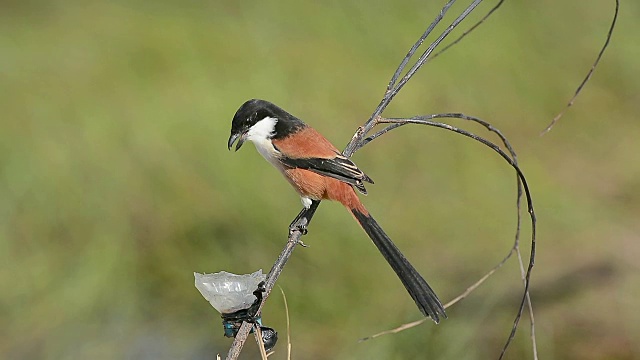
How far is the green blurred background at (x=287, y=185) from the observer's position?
7.64ft

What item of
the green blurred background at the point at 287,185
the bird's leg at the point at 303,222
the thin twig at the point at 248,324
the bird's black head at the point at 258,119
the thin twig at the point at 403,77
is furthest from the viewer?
the green blurred background at the point at 287,185

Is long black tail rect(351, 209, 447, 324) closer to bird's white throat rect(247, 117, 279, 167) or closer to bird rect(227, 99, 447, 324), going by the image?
bird rect(227, 99, 447, 324)

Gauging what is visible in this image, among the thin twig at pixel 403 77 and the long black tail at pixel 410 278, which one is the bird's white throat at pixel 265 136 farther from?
the thin twig at pixel 403 77

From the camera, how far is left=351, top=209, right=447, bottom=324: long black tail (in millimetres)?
953

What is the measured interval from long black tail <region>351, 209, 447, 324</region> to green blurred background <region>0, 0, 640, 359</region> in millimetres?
881

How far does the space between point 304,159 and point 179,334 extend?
46.4 inches

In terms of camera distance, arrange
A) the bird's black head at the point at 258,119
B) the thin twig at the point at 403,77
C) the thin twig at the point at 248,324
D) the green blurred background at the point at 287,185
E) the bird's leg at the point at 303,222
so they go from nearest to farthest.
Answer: the thin twig at the point at 248,324
the thin twig at the point at 403,77
the bird's leg at the point at 303,222
the bird's black head at the point at 258,119
the green blurred background at the point at 287,185

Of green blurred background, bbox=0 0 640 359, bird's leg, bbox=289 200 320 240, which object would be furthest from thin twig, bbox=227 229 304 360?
green blurred background, bbox=0 0 640 359

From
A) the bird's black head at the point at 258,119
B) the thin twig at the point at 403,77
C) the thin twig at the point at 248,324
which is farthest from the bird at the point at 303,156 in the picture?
the thin twig at the point at 248,324

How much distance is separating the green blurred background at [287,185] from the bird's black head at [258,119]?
881 millimetres

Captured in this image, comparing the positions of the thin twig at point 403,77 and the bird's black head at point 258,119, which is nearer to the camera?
the thin twig at point 403,77

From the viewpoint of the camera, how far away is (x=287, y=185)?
8.68ft

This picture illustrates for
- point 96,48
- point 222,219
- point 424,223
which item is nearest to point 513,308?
point 424,223

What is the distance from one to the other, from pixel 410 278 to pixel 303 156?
34 cm
